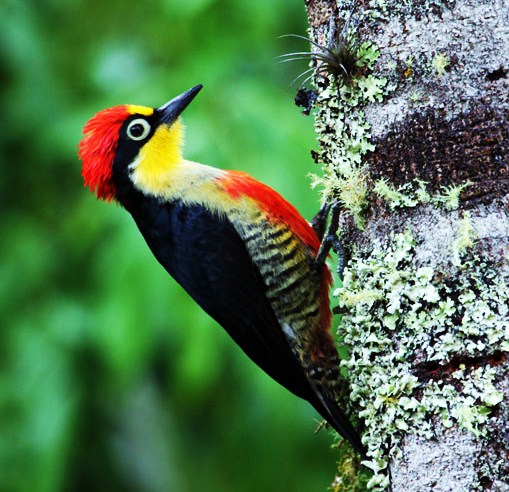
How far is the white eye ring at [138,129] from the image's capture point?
136 inches

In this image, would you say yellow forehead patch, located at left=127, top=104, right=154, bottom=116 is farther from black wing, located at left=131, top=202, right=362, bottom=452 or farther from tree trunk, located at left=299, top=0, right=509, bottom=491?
tree trunk, located at left=299, top=0, right=509, bottom=491

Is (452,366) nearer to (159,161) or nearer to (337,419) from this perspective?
(337,419)

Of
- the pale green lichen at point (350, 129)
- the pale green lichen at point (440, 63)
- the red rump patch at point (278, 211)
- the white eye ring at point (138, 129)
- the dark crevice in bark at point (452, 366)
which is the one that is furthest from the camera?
the white eye ring at point (138, 129)

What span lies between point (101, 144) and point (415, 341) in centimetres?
168

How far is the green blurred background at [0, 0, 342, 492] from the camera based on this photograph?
167 inches

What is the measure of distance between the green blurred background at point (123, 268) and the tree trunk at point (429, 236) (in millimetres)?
1609

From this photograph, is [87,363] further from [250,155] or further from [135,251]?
[250,155]

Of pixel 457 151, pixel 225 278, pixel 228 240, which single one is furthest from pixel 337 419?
pixel 457 151

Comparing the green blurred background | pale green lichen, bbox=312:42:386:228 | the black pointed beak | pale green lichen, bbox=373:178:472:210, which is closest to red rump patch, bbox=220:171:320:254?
the black pointed beak

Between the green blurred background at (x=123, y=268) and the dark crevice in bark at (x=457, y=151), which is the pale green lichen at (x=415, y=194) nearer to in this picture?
the dark crevice in bark at (x=457, y=151)

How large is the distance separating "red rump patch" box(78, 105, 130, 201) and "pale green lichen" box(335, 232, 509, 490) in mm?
1340

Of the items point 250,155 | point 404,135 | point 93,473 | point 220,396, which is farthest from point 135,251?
point 404,135

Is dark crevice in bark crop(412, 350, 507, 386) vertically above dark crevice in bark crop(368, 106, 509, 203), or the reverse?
dark crevice in bark crop(368, 106, 509, 203)

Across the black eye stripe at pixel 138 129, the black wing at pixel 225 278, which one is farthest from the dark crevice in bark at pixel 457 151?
the black eye stripe at pixel 138 129
